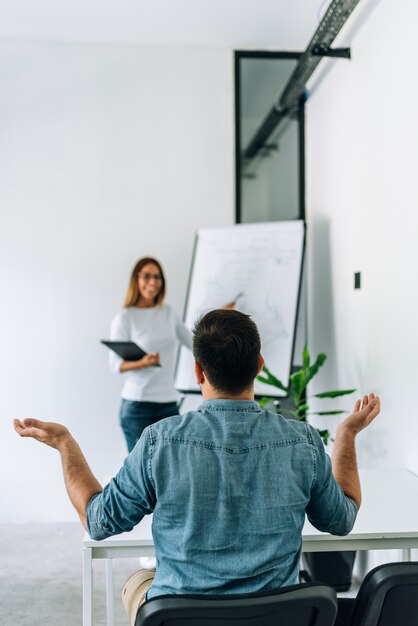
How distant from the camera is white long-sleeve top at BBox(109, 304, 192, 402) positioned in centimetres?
364

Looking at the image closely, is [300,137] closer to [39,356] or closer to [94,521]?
[39,356]

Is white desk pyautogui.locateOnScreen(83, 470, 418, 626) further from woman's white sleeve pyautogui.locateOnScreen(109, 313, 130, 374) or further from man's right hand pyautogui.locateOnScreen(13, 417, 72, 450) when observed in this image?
woman's white sleeve pyautogui.locateOnScreen(109, 313, 130, 374)

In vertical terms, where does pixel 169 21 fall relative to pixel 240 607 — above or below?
above

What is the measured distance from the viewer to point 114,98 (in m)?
4.32

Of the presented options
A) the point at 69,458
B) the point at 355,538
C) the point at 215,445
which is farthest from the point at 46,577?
the point at 215,445

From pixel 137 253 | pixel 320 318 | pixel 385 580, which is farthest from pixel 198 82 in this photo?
pixel 385 580

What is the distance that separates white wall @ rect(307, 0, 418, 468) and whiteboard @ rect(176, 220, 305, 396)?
0.26 meters

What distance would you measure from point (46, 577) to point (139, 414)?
0.93 metres

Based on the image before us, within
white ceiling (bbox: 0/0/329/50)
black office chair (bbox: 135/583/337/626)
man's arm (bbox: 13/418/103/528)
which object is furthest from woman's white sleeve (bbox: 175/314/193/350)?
black office chair (bbox: 135/583/337/626)

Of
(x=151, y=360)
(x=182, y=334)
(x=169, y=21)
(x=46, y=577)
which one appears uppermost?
(x=169, y=21)

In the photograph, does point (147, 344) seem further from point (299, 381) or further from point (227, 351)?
point (227, 351)

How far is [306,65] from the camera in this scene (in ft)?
12.2

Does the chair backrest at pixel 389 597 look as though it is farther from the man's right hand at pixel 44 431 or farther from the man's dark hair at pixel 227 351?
the man's right hand at pixel 44 431

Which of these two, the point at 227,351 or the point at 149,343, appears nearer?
the point at 227,351
